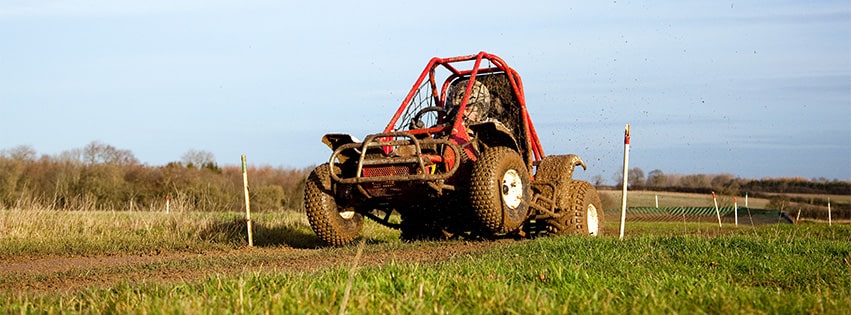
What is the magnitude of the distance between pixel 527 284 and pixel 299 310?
1985mm

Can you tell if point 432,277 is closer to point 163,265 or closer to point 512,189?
point 163,265

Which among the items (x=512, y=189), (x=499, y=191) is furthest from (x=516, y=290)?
(x=512, y=189)

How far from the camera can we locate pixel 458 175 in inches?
486

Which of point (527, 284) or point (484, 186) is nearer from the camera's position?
point (527, 284)

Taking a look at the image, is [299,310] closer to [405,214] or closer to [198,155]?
[405,214]

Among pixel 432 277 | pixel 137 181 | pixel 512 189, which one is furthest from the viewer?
pixel 137 181

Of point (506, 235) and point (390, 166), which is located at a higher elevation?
point (390, 166)

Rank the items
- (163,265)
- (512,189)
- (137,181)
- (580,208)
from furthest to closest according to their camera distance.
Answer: (137,181) → (580,208) → (512,189) → (163,265)

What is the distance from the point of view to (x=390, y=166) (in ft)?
38.5

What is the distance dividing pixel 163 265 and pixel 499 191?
425cm

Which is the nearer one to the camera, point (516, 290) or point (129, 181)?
point (516, 290)

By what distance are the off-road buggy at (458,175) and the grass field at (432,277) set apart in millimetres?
730

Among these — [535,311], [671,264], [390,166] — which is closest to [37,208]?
[390,166]

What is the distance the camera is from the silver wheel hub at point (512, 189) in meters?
11.9
